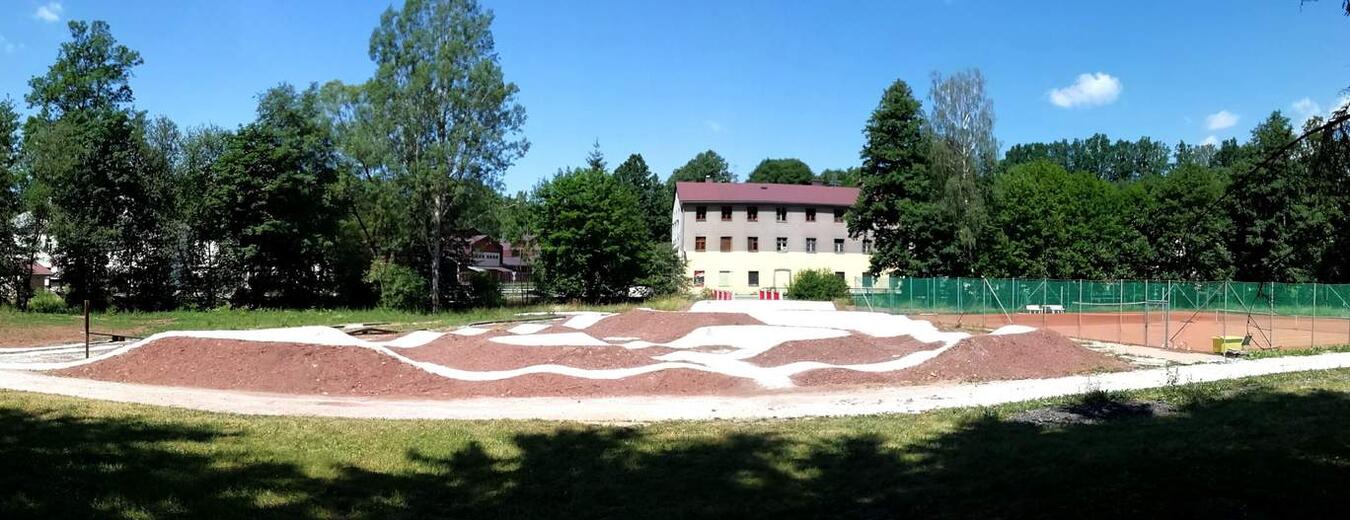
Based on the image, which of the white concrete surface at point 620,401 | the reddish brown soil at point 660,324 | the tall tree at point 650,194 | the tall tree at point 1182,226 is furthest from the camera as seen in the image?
the tall tree at point 650,194

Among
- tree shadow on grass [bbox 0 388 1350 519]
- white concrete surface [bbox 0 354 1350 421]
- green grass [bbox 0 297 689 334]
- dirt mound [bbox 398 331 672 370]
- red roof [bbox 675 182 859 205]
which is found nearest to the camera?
tree shadow on grass [bbox 0 388 1350 519]

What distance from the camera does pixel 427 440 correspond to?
367 inches

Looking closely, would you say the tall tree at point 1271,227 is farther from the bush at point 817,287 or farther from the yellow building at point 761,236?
the yellow building at point 761,236

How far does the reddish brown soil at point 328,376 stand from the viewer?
50.2 ft

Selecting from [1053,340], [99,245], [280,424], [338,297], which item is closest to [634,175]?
[338,297]

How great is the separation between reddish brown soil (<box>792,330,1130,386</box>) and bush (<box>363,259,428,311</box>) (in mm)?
29158

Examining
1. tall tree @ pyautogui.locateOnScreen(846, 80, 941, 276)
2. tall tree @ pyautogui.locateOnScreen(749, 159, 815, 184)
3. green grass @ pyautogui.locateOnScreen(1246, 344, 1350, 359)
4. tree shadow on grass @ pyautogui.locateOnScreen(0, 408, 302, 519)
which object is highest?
tall tree @ pyautogui.locateOnScreen(749, 159, 815, 184)

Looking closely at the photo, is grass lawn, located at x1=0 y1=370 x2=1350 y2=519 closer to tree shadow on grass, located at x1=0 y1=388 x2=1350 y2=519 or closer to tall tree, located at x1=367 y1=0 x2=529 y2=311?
tree shadow on grass, located at x1=0 y1=388 x2=1350 y2=519

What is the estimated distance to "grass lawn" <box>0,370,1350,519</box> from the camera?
222 inches

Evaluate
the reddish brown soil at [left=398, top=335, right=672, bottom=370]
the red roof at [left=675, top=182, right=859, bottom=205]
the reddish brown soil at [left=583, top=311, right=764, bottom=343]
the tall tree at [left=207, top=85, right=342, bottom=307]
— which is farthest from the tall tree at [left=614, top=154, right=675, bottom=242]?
the reddish brown soil at [left=398, top=335, right=672, bottom=370]

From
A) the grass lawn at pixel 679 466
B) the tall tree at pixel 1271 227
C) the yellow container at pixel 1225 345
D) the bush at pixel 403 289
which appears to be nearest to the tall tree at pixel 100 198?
the bush at pixel 403 289

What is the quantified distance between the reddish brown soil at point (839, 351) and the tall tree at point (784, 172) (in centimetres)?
8814

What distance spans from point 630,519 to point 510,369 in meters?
11.7

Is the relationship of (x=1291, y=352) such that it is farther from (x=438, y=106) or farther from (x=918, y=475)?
(x=438, y=106)
